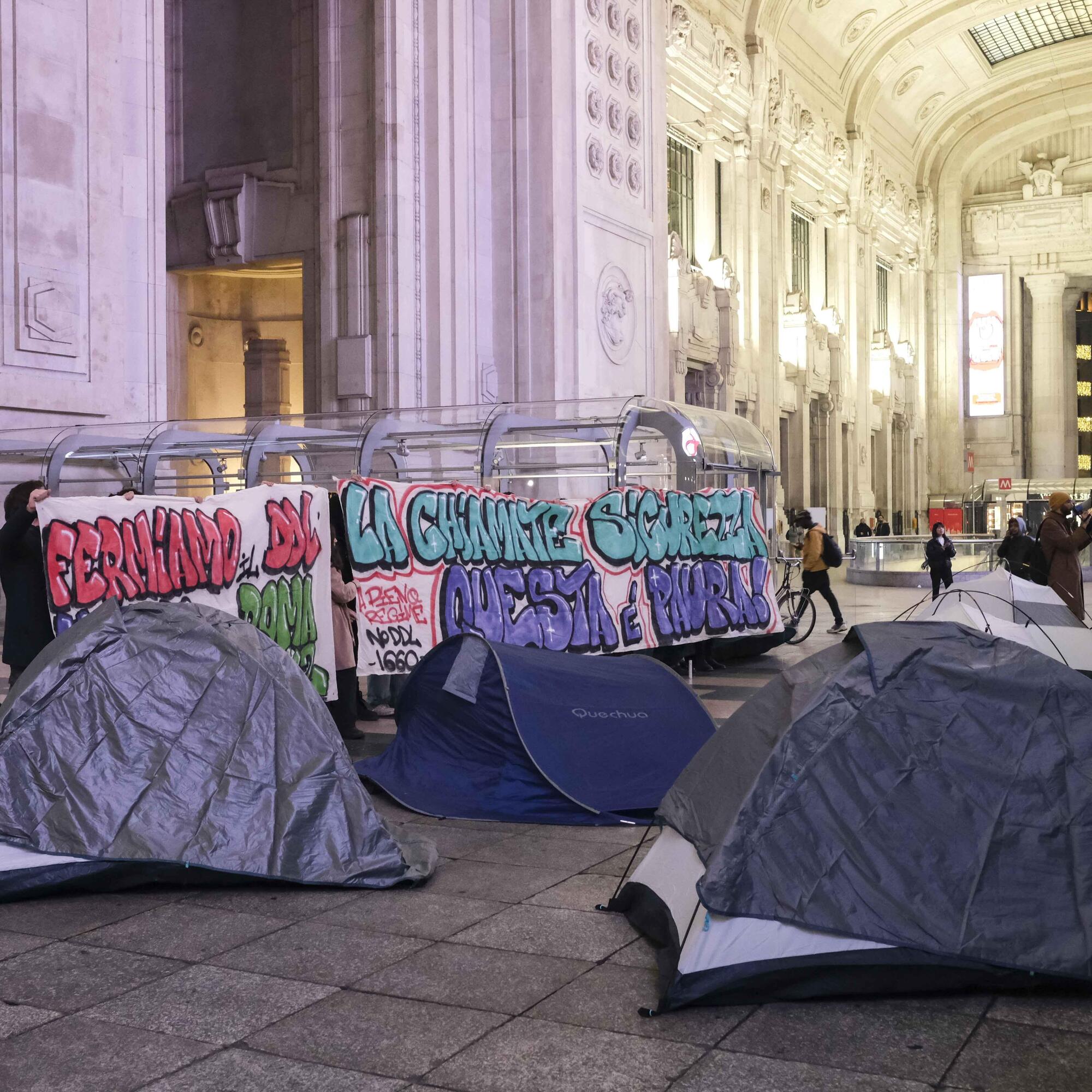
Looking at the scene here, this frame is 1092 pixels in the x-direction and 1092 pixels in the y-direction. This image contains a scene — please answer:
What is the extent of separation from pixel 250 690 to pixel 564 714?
6.63 feet

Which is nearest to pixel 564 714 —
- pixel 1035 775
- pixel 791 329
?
pixel 1035 775


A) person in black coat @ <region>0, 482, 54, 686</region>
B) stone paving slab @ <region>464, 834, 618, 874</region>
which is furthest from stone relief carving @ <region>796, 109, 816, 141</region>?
stone paving slab @ <region>464, 834, 618, 874</region>

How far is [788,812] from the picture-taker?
186 inches

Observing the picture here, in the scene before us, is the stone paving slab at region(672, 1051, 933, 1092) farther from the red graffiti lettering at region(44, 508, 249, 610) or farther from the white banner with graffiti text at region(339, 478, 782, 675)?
the white banner with graffiti text at region(339, 478, 782, 675)

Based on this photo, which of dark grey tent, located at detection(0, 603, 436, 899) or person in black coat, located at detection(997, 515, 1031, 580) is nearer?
dark grey tent, located at detection(0, 603, 436, 899)

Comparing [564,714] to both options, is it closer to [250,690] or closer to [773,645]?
[250,690]

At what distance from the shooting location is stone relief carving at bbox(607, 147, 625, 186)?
75.2 feet

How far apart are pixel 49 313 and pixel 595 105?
1166 cm

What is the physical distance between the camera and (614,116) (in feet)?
75.7

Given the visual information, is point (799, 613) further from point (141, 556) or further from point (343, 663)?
point (141, 556)

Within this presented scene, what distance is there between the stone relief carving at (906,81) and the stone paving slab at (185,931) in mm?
46534

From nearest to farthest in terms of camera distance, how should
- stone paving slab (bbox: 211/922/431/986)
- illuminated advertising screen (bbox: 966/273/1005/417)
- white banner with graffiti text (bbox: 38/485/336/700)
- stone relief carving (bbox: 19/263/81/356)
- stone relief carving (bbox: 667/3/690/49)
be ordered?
stone paving slab (bbox: 211/922/431/986) → white banner with graffiti text (bbox: 38/485/336/700) → stone relief carving (bbox: 19/263/81/356) → stone relief carving (bbox: 667/3/690/49) → illuminated advertising screen (bbox: 966/273/1005/417)

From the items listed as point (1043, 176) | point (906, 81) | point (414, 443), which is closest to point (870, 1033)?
point (414, 443)

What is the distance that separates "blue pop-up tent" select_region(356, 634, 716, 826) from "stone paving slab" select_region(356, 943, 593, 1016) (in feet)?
7.09
